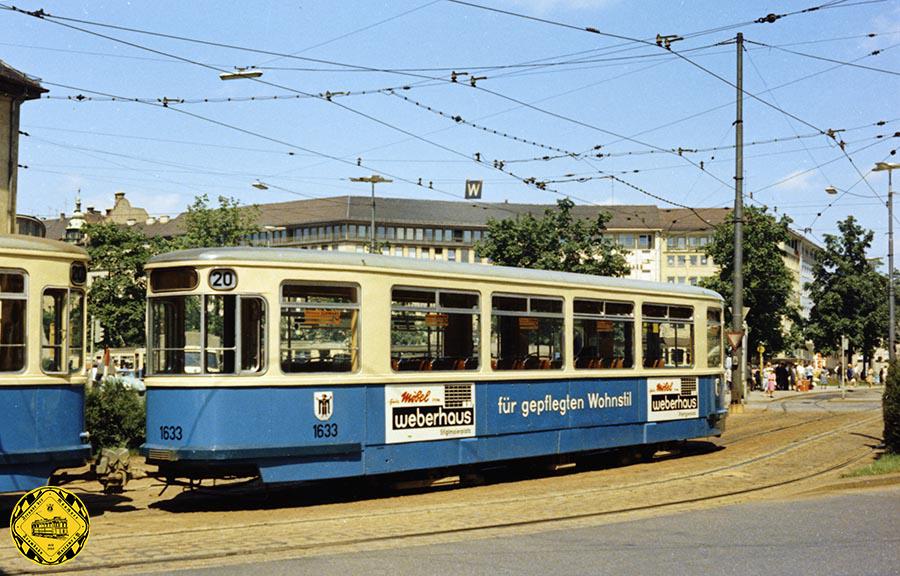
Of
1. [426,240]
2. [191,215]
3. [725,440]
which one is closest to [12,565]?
[725,440]

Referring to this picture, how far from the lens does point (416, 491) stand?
1561 cm

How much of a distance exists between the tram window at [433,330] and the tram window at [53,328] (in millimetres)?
3772

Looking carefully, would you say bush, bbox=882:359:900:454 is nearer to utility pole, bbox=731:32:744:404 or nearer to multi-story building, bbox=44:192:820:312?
utility pole, bbox=731:32:744:404

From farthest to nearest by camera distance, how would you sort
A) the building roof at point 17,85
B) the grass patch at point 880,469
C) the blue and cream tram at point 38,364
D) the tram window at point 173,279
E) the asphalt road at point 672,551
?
the building roof at point 17,85 < the grass patch at point 880,469 < the tram window at point 173,279 < the blue and cream tram at point 38,364 < the asphalt road at point 672,551

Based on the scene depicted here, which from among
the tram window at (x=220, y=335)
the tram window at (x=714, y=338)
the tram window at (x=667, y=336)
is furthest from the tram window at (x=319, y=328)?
the tram window at (x=714, y=338)

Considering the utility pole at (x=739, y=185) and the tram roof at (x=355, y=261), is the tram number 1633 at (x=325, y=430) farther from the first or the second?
the utility pole at (x=739, y=185)

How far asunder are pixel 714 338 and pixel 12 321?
12.4 meters

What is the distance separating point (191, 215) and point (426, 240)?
211 feet

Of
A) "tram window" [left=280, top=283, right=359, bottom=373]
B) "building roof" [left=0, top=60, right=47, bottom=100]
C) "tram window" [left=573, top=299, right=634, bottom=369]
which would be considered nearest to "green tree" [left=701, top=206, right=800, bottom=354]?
"building roof" [left=0, top=60, right=47, bottom=100]

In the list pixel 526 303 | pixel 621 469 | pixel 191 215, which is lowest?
pixel 621 469

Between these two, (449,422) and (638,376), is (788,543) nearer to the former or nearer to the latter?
(449,422)

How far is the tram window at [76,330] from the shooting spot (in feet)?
42.4

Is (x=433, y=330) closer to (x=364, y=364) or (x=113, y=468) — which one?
(x=364, y=364)

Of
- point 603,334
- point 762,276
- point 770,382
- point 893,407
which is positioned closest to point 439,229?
point 762,276
